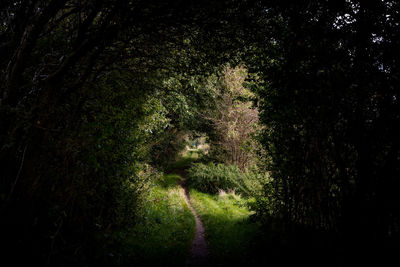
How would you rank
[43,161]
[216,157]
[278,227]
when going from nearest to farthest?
[43,161] → [278,227] → [216,157]

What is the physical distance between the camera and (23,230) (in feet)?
10.5

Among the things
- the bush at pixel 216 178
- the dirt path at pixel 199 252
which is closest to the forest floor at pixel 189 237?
the dirt path at pixel 199 252

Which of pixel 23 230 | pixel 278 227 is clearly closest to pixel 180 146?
pixel 278 227

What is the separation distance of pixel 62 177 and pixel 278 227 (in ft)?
17.7

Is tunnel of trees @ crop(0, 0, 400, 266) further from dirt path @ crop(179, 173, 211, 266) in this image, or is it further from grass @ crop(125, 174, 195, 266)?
dirt path @ crop(179, 173, 211, 266)

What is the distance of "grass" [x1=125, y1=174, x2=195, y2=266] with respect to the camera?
240 inches

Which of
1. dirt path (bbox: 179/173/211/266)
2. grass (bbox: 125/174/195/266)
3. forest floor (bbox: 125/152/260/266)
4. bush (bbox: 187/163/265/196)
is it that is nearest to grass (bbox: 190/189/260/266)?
forest floor (bbox: 125/152/260/266)

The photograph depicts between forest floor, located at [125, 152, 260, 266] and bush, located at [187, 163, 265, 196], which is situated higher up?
bush, located at [187, 163, 265, 196]

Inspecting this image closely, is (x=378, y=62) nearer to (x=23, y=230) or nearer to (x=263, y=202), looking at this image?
(x=263, y=202)

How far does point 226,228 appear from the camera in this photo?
9367 millimetres

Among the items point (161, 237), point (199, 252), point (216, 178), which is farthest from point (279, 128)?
point (216, 178)

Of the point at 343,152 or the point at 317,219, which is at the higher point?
the point at 343,152

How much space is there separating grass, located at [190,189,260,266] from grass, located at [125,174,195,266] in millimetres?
1036

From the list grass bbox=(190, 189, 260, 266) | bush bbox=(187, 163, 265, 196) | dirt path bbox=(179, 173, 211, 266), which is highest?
bush bbox=(187, 163, 265, 196)
